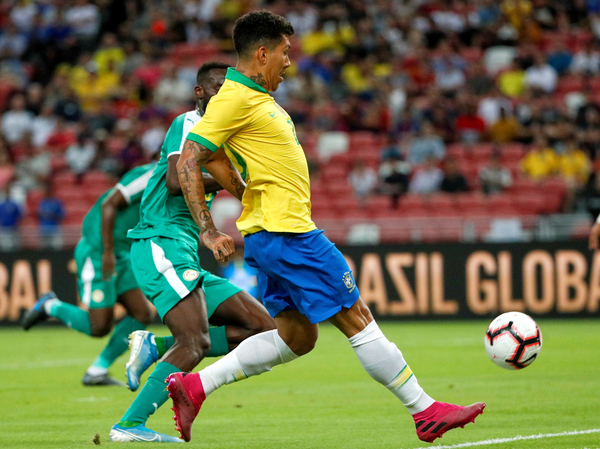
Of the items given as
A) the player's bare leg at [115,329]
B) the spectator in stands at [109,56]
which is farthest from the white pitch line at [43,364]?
the spectator in stands at [109,56]

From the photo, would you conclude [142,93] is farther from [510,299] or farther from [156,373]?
[156,373]

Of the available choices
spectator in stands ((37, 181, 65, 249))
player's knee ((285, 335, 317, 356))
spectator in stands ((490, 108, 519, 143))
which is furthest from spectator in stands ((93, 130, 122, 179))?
player's knee ((285, 335, 317, 356))

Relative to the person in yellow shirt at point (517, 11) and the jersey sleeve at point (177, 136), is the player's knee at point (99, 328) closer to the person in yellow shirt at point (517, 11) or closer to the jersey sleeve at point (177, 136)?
the jersey sleeve at point (177, 136)

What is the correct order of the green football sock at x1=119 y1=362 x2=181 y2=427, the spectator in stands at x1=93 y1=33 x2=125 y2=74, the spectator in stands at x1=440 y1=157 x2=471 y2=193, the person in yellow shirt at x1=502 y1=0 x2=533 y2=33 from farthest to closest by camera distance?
the spectator in stands at x1=93 y1=33 x2=125 y2=74
the person in yellow shirt at x1=502 y1=0 x2=533 y2=33
the spectator in stands at x1=440 y1=157 x2=471 y2=193
the green football sock at x1=119 y1=362 x2=181 y2=427

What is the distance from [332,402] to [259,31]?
3.32m

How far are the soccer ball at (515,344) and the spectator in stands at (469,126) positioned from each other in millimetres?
12148

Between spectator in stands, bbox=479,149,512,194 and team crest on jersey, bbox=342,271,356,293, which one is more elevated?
team crest on jersey, bbox=342,271,356,293

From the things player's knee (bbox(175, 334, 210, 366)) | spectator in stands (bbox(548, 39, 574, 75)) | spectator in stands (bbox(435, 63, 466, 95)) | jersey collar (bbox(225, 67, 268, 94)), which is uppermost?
jersey collar (bbox(225, 67, 268, 94))

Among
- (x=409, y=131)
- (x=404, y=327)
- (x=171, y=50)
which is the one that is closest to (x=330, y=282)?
(x=404, y=327)

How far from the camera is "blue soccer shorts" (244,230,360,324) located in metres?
4.96

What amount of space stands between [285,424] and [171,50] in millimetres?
17756

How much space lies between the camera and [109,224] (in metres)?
8.21

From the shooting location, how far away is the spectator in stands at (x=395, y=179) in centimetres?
1683

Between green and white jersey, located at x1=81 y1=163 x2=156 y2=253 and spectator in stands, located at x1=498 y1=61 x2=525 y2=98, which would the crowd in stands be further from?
green and white jersey, located at x1=81 y1=163 x2=156 y2=253
